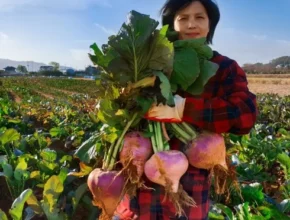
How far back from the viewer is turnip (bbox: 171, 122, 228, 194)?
146cm

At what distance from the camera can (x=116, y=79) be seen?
1.42 m

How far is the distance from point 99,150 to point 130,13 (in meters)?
0.54

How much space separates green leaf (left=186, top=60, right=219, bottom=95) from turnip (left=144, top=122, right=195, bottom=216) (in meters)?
0.18

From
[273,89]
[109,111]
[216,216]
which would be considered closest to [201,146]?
[109,111]

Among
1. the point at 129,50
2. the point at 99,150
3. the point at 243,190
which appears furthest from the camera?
the point at 243,190

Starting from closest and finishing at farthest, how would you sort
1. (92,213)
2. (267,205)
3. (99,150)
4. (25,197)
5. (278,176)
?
(99,150) < (25,197) < (92,213) < (267,205) < (278,176)

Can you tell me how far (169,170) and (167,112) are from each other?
0.68ft

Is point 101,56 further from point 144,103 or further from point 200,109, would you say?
point 200,109

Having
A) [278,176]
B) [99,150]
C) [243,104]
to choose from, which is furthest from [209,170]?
[278,176]

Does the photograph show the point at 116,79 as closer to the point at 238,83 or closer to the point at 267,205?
the point at 238,83

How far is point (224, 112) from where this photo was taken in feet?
4.86

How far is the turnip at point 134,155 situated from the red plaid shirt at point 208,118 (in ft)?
0.41

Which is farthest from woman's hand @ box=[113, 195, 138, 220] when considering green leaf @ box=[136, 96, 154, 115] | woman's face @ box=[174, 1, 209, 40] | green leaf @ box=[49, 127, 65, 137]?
green leaf @ box=[49, 127, 65, 137]

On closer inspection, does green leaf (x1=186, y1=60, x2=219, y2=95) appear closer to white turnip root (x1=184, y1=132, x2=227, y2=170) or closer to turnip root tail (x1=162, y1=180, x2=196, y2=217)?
white turnip root (x1=184, y1=132, x2=227, y2=170)
